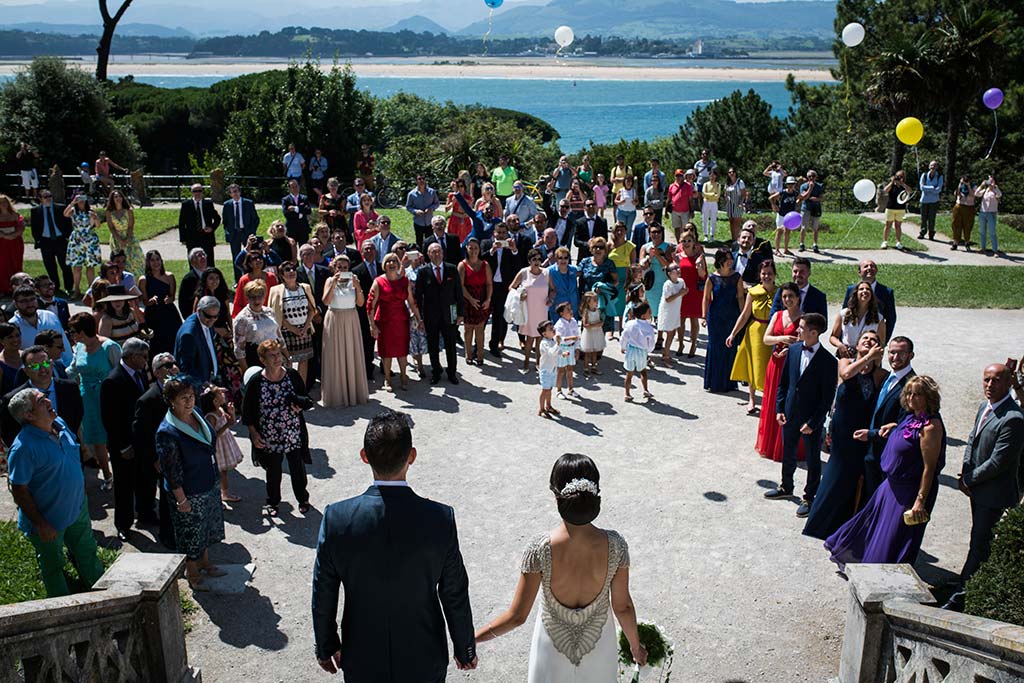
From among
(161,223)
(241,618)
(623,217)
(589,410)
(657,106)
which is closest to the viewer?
(241,618)

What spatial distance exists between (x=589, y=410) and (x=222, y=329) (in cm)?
438

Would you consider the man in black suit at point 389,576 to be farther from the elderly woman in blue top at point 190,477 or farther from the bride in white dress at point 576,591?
the elderly woman in blue top at point 190,477

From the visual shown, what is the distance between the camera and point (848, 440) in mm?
7992

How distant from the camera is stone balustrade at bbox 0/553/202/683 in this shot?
4.70 meters

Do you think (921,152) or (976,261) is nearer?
(976,261)

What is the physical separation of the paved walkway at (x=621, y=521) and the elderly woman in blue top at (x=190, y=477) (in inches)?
15.7

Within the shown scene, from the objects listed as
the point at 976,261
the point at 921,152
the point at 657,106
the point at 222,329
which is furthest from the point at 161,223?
the point at 657,106

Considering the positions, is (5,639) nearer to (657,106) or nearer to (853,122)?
(853,122)

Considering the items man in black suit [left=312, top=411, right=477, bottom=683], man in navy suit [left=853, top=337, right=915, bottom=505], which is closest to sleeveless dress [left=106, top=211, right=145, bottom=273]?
man in navy suit [left=853, top=337, right=915, bottom=505]

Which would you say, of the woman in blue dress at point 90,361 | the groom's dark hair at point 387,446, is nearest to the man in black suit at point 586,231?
the woman in blue dress at point 90,361

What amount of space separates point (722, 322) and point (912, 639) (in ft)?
23.2

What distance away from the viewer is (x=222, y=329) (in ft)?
34.0

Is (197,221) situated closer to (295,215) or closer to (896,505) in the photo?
(295,215)

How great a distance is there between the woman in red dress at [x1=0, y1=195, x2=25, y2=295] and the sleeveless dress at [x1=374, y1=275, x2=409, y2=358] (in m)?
7.16
